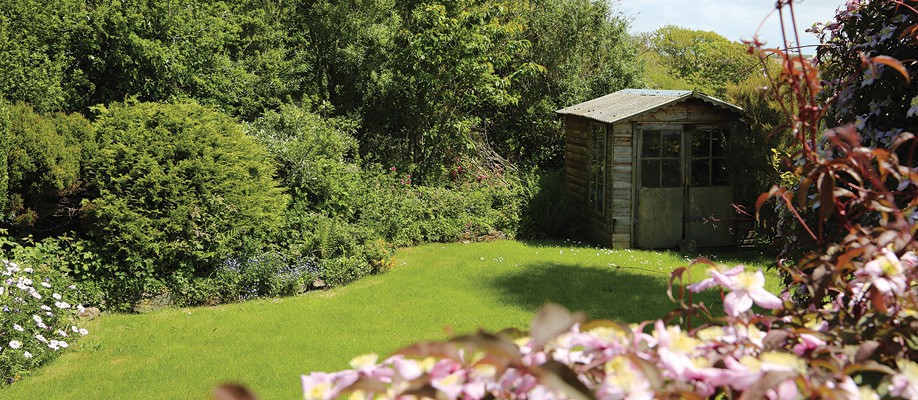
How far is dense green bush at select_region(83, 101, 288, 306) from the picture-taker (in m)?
7.49

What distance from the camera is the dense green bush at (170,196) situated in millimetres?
7488

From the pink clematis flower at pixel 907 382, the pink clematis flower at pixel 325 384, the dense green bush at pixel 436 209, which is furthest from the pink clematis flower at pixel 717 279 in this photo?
the dense green bush at pixel 436 209

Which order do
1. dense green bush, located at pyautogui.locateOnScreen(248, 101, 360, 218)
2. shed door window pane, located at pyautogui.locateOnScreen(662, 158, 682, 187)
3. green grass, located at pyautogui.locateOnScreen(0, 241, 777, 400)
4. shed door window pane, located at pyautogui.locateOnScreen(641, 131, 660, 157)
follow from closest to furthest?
green grass, located at pyautogui.locateOnScreen(0, 241, 777, 400) → dense green bush, located at pyautogui.locateOnScreen(248, 101, 360, 218) → shed door window pane, located at pyautogui.locateOnScreen(641, 131, 660, 157) → shed door window pane, located at pyautogui.locateOnScreen(662, 158, 682, 187)

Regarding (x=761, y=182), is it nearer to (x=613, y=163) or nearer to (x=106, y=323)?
(x=613, y=163)

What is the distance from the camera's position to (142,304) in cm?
752

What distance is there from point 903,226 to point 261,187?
7.59m

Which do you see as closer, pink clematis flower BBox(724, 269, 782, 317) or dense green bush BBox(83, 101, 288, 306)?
pink clematis flower BBox(724, 269, 782, 317)

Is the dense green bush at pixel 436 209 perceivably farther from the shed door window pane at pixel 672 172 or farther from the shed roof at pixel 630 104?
the shed door window pane at pixel 672 172

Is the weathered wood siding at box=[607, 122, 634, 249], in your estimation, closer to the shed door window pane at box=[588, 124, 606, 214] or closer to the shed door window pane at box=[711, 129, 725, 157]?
the shed door window pane at box=[588, 124, 606, 214]

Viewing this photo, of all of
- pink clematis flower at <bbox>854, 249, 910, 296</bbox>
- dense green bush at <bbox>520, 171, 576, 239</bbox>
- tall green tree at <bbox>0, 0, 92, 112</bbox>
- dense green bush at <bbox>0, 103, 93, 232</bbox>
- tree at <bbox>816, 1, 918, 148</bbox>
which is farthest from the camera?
dense green bush at <bbox>520, 171, 576, 239</bbox>

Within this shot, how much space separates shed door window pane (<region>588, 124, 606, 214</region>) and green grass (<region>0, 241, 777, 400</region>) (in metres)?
1.15

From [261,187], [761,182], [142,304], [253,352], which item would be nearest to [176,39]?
[261,187]

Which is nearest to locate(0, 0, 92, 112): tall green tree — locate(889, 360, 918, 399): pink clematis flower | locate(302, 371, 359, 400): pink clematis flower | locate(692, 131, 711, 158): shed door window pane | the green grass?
the green grass

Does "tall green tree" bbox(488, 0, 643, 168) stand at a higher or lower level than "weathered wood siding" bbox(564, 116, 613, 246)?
higher
